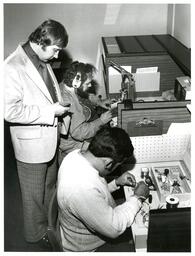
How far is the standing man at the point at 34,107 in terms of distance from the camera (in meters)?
2.04

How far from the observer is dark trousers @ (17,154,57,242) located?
231 centimetres

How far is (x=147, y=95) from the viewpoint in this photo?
321cm

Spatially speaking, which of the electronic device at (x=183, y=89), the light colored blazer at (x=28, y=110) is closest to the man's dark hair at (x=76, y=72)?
the light colored blazer at (x=28, y=110)

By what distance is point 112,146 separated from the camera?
1630mm

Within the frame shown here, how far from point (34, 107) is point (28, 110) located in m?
0.05

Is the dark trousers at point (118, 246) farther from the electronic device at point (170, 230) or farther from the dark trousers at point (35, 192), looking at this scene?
the dark trousers at point (35, 192)

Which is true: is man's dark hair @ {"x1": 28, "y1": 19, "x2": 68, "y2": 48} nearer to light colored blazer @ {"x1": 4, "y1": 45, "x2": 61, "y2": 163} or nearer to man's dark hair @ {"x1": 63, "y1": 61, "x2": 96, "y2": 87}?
light colored blazer @ {"x1": 4, "y1": 45, "x2": 61, "y2": 163}

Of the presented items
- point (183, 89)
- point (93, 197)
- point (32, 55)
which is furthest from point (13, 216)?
point (183, 89)

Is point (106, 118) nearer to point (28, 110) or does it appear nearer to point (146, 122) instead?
point (146, 122)

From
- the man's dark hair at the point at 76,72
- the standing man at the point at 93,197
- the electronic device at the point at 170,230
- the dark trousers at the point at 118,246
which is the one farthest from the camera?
the man's dark hair at the point at 76,72

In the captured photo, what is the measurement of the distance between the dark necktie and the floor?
87cm

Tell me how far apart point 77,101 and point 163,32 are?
2020 millimetres

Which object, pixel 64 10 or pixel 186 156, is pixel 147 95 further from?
pixel 64 10

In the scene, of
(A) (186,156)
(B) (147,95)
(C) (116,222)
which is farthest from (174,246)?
(B) (147,95)
